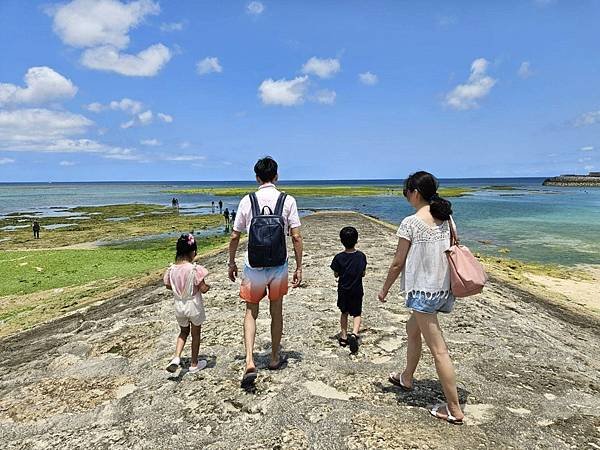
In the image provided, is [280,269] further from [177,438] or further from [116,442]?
[116,442]

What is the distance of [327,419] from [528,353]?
3.29 m

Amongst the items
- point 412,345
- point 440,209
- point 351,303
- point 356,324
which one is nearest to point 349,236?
point 351,303

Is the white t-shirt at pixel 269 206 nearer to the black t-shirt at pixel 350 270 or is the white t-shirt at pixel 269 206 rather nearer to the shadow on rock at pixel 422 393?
the black t-shirt at pixel 350 270

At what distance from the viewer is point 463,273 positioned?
11.6ft

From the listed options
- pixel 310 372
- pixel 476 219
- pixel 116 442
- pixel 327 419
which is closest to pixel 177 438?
pixel 116 442

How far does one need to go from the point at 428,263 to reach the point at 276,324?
190 centimetres

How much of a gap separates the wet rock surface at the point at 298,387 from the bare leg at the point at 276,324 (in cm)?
22

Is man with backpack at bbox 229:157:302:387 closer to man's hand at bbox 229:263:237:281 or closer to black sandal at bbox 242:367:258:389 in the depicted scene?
black sandal at bbox 242:367:258:389

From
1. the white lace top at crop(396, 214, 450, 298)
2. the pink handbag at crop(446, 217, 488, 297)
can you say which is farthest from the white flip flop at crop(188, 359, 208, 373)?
the pink handbag at crop(446, 217, 488, 297)

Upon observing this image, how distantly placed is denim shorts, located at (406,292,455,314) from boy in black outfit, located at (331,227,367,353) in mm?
1668

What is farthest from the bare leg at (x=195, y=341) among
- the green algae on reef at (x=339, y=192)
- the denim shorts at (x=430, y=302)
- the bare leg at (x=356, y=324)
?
the green algae on reef at (x=339, y=192)

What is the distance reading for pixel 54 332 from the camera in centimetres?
738

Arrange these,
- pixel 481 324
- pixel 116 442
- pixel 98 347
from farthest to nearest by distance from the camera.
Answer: pixel 481 324 → pixel 98 347 → pixel 116 442

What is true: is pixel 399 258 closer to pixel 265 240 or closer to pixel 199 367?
pixel 265 240
